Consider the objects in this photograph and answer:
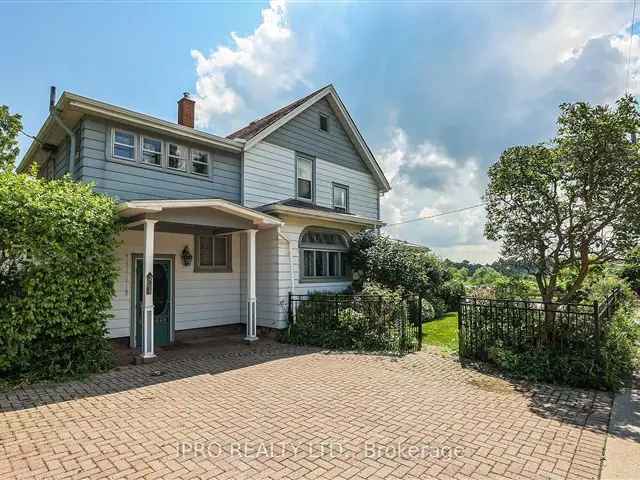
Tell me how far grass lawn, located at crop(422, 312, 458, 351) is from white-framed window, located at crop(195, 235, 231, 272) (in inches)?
255

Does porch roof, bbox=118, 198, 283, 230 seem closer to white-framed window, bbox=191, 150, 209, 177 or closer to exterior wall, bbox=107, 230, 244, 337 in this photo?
exterior wall, bbox=107, 230, 244, 337

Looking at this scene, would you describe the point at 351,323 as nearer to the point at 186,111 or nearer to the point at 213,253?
the point at 213,253

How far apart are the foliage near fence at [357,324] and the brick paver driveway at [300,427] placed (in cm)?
206

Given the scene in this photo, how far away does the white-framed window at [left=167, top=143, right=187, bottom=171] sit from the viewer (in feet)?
34.2

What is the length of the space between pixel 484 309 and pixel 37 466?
25.0 ft

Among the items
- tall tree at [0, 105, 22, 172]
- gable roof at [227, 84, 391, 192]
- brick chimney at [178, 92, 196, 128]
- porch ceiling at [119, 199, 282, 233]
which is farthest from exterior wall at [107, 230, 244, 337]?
tall tree at [0, 105, 22, 172]

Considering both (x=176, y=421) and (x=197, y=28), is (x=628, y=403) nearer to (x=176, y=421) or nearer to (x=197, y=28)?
(x=176, y=421)

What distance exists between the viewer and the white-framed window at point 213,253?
436 inches

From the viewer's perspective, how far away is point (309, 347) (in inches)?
380

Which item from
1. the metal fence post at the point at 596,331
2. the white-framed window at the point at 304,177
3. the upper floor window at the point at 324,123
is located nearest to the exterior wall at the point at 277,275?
the white-framed window at the point at 304,177

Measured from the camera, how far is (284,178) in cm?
1325

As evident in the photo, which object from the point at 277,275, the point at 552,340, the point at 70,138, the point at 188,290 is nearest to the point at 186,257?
the point at 188,290

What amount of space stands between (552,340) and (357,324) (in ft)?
14.2

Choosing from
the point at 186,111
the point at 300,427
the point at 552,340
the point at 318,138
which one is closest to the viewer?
the point at 300,427
